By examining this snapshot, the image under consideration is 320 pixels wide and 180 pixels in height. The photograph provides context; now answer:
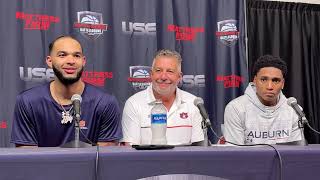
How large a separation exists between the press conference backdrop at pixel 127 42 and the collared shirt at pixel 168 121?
1.01 meters

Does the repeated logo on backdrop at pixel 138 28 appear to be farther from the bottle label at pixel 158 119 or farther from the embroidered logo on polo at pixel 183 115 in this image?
the bottle label at pixel 158 119

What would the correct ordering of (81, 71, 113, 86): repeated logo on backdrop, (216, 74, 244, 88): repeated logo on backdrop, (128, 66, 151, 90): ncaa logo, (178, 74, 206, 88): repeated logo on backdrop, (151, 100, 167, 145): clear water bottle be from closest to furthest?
(151, 100, 167, 145): clear water bottle
(81, 71, 113, 86): repeated logo on backdrop
(128, 66, 151, 90): ncaa logo
(178, 74, 206, 88): repeated logo on backdrop
(216, 74, 244, 88): repeated logo on backdrop

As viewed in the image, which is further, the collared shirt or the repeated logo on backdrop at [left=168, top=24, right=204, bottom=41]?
the repeated logo on backdrop at [left=168, top=24, right=204, bottom=41]

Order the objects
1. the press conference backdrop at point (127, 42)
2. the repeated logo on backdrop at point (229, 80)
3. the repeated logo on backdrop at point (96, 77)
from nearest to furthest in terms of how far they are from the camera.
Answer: the press conference backdrop at point (127, 42) → the repeated logo on backdrop at point (96, 77) → the repeated logo on backdrop at point (229, 80)

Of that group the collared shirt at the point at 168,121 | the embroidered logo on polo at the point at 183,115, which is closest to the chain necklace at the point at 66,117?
the collared shirt at the point at 168,121

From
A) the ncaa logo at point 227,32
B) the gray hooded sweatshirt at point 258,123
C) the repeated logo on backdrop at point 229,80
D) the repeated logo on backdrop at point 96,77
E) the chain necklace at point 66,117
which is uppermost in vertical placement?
the ncaa logo at point 227,32

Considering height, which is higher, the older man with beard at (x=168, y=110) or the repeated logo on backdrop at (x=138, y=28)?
the repeated logo on backdrop at (x=138, y=28)

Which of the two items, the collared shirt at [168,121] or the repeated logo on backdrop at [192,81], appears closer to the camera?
the collared shirt at [168,121]

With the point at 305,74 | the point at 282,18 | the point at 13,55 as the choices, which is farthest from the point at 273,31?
the point at 13,55

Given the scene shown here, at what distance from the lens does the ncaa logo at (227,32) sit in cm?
426

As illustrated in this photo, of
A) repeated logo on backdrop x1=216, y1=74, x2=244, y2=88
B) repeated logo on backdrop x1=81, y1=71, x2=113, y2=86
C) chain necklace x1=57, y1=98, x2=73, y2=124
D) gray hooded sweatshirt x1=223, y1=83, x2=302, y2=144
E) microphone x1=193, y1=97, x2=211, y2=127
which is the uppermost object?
repeated logo on backdrop x1=81, y1=71, x2=113, y2=86

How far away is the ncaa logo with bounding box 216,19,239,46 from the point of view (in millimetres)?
4258

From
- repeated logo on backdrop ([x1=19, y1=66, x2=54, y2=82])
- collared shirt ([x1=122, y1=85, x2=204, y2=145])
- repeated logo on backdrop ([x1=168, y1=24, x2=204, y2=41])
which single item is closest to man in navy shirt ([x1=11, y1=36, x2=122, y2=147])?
collared shirt ([x1=122, y1=85, x2=204, y2=145])

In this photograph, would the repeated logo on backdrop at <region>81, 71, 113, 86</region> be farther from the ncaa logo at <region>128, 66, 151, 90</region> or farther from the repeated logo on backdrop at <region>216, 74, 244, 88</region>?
the repeated logo on backdrop at <region>216, 74, 244, 88</region>
